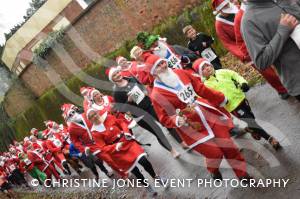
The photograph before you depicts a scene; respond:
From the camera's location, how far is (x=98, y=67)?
2566 cm

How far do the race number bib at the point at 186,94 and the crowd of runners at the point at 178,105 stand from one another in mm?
13

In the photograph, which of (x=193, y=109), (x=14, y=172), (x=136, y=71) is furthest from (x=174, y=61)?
(x=14, y=172)

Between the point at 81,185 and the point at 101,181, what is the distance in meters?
1.91

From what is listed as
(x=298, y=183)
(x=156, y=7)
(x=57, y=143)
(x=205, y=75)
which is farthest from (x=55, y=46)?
(x=298, y=183)

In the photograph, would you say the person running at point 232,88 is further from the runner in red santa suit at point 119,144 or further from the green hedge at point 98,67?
the green hedge at point 98,67

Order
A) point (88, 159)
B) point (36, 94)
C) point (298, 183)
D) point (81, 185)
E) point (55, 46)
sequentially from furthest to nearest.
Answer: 1. point (36, 94)
2. point (55, 46)
3. point (81, 185)
4. point (88, 159)
5. point (298, 183)

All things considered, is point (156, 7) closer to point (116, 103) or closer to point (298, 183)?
point (116, 103)

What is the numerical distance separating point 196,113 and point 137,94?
3.74m

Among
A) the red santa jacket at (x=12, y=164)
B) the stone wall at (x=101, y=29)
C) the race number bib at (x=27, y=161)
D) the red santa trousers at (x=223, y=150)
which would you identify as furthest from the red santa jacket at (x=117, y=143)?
the red santa jacket at (x=12, y=164)

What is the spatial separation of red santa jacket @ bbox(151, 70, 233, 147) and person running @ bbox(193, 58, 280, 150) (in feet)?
2.64

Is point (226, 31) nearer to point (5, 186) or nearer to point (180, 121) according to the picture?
point (180, 121)

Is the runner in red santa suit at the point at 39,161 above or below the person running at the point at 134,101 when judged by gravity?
below

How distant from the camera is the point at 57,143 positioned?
16797 millimetres

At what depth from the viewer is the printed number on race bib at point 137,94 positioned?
10.3 m
